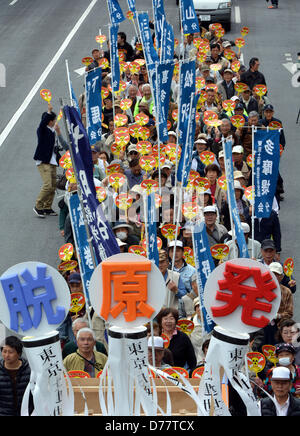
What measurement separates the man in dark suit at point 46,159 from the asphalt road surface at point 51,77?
278 millimetres

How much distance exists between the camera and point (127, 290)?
743 cm

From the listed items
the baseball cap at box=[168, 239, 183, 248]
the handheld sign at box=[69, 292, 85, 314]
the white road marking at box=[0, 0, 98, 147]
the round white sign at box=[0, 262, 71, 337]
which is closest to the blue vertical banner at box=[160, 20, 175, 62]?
the white road marking at box=[0, 0, 98, 147]

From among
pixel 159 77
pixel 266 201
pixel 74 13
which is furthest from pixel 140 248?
pixel 74 13

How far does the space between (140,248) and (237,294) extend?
488 cm

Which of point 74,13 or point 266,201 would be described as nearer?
point 266,201

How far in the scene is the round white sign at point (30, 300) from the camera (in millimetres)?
7449

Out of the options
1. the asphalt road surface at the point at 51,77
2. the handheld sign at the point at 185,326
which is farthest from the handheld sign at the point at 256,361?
the asphalt road surface at the point at 51,77

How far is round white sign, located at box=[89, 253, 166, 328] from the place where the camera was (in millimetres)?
7422

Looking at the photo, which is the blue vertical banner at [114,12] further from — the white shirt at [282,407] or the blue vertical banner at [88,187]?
the white shirt at [282,407]

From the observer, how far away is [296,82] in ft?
81.4

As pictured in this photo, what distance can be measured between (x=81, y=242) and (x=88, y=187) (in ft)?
6.37

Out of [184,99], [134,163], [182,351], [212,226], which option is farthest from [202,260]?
[134,163]

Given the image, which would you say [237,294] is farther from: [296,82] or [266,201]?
[296,82]

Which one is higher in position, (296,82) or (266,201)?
(266,201)
